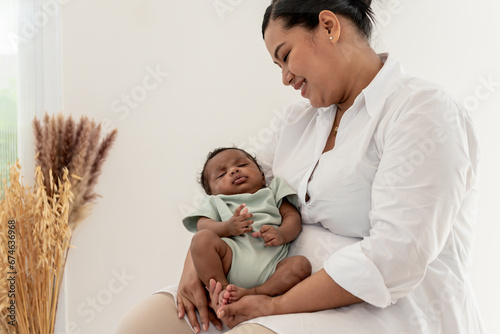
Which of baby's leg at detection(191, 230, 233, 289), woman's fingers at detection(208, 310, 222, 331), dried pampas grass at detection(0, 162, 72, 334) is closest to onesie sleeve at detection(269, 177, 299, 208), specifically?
baby's leg at detection(191, 230, 233, 289)

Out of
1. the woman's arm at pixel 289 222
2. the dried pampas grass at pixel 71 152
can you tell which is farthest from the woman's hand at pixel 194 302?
the dried pampas grass at pixel 71 152

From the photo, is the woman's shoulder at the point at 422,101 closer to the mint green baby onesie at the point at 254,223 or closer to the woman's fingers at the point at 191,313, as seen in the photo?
the mint green baby onesie at the point at 254,223

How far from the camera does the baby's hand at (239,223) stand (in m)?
1.37

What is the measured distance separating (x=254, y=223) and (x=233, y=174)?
22 cm

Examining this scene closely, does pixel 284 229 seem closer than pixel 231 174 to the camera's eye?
Yes

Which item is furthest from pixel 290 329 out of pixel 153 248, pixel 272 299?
pixel 153 248

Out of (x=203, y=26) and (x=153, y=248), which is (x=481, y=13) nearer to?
(x=203, y=26)

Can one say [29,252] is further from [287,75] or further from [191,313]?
[287,75]

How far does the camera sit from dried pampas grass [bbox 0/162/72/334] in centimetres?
205

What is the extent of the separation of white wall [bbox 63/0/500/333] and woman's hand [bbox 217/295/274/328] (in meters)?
1.53

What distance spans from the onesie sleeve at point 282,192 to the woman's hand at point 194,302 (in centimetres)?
33

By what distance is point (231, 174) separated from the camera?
161 cm

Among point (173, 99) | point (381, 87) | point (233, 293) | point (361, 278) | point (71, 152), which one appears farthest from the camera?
point (173, 99)

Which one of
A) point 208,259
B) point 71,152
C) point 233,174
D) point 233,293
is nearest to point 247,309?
point 233,293
